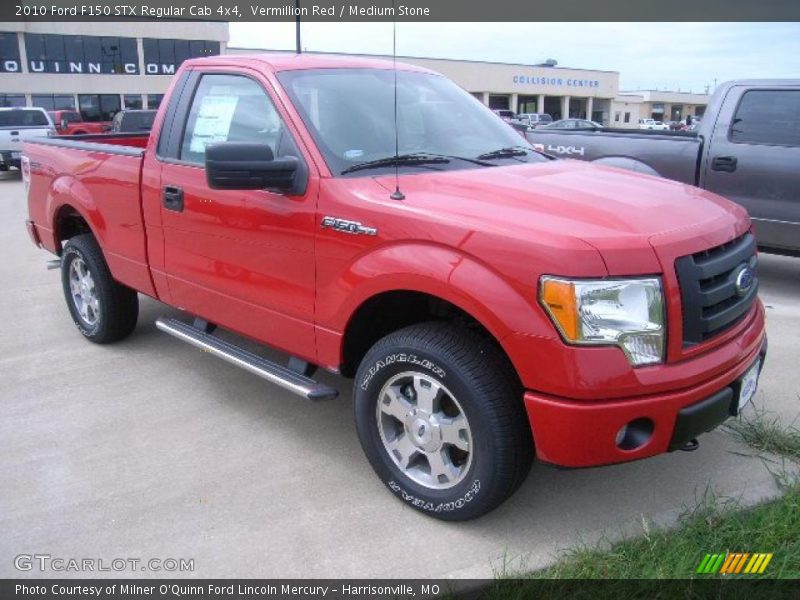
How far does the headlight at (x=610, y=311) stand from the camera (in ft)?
8.14

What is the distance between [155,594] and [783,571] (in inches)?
91.1

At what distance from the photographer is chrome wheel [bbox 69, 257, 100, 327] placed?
5.17 meters

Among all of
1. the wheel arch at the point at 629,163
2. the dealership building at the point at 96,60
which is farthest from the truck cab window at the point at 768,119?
the dealership building at the point at 96,60

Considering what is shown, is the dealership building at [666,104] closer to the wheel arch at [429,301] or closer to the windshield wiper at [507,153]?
the windshield wiper at [507,153]

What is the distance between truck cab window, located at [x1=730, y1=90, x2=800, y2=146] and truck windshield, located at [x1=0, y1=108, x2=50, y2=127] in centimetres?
1867

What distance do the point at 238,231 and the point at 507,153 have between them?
1496 millimetres

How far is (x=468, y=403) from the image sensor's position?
2766mm

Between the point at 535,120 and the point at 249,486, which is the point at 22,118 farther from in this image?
the point at 535,120

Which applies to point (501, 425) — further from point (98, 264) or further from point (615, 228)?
point (98, 264)

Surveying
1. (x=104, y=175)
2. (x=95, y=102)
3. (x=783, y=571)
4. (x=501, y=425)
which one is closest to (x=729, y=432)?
(x=783, y=571)

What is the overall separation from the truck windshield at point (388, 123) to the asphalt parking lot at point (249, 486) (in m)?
1.51

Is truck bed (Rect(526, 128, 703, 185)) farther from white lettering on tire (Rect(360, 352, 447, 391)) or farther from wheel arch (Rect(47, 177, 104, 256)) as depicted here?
white lettering on tire (Rect(360, 352, 447, 391))

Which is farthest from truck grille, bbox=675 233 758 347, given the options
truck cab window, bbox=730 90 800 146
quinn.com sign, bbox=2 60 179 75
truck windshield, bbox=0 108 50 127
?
quinn.com sign, bbox=2 60 179 75

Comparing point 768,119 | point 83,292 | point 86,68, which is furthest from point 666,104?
point 83,292
